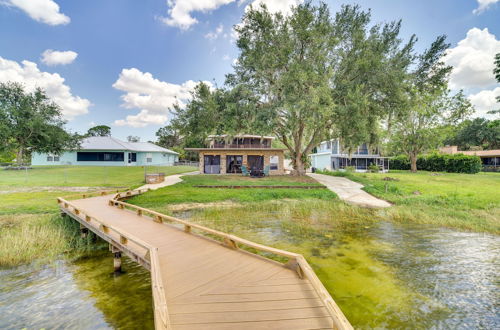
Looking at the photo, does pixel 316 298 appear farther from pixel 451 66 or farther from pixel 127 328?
pixel 451 66

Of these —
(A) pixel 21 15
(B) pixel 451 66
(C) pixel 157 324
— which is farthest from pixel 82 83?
(B) pixel 451 66

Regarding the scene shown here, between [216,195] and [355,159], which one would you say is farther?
[355,159]

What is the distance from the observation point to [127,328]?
365 cm

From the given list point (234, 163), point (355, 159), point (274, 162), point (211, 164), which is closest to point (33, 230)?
point (211, 164)

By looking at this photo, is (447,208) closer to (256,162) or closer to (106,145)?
→ (256,162)

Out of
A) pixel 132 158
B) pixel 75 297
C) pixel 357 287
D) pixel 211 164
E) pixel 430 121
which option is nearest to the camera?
pixel 75 297

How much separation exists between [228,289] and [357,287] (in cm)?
301

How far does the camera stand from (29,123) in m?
25.8

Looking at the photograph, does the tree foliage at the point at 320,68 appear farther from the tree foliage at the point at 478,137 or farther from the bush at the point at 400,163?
the tree foliage at the point at 478,137

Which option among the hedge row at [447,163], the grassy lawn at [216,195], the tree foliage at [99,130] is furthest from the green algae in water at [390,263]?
the tree foliage at [99,130]

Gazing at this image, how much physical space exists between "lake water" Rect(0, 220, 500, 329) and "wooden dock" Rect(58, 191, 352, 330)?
880 mm

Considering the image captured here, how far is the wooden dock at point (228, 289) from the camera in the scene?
270 cm

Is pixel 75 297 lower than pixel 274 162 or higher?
lower

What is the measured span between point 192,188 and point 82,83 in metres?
28.7
